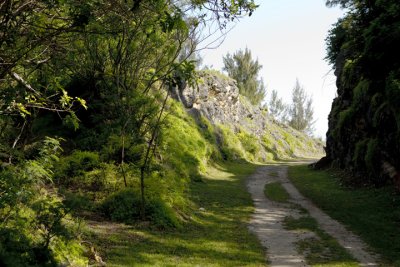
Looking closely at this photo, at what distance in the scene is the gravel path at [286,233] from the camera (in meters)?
10.2

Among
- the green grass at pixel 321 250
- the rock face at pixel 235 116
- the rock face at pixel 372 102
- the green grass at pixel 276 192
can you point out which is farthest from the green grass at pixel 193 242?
the rock face at pixel 235 116

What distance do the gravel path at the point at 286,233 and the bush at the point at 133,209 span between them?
2932 mm

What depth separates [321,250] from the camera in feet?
35.8

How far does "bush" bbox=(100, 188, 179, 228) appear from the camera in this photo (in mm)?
12720

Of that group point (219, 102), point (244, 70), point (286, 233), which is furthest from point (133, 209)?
point (244, 70)

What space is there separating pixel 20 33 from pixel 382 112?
18.0 m

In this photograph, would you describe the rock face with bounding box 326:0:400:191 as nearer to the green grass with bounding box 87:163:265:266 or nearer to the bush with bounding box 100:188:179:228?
the green grass with bounding box 87:163:265:266

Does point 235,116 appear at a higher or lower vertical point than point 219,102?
lower

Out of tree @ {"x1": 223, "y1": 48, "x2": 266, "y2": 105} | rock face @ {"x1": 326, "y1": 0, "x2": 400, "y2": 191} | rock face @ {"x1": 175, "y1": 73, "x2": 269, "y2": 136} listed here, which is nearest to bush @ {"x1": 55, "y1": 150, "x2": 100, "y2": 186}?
rock face @ {"x1": 326, "y1": 0, "x2": 400, "y2": 191}

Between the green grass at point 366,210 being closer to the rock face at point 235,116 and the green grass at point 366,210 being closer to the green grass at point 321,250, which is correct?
the green grass at point 321,250

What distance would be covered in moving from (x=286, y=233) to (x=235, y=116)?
3502 centimetres

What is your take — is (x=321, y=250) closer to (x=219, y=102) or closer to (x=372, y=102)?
(x=372, y=102)

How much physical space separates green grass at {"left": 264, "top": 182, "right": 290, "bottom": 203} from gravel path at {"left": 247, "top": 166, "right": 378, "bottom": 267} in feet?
1.08

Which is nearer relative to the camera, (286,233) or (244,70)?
(286,233)
